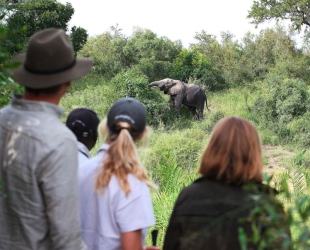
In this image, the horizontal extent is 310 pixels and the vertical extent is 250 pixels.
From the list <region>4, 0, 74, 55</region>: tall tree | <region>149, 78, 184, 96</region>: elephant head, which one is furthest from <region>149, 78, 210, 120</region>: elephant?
<region>4, 0, 74, 55</region>: tall tree

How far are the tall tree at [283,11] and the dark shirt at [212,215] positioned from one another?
20.3 m

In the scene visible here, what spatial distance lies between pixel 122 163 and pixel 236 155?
1.30 feet

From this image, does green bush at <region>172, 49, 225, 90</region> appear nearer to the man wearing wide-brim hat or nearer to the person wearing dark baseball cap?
the person wearing dark baseball cap

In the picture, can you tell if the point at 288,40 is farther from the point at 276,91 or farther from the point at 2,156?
the point at 2,156

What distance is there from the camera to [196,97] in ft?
54.2

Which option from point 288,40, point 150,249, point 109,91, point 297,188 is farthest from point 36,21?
point 150,249

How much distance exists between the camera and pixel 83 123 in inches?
86.0

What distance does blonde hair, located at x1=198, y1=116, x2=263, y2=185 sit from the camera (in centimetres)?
163

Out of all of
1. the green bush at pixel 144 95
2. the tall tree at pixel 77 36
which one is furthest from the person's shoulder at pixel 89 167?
the tall tree at pixel 77 36

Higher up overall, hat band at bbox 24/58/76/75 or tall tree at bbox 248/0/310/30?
tall tree at bbox 248/0/310/30

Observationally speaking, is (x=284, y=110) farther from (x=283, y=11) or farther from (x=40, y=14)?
(x=40, y=14)

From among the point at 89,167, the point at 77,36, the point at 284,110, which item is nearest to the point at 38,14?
the point at 77,36

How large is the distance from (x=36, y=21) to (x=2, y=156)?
1927cm

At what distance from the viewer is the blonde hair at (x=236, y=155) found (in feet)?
→ 5.36
